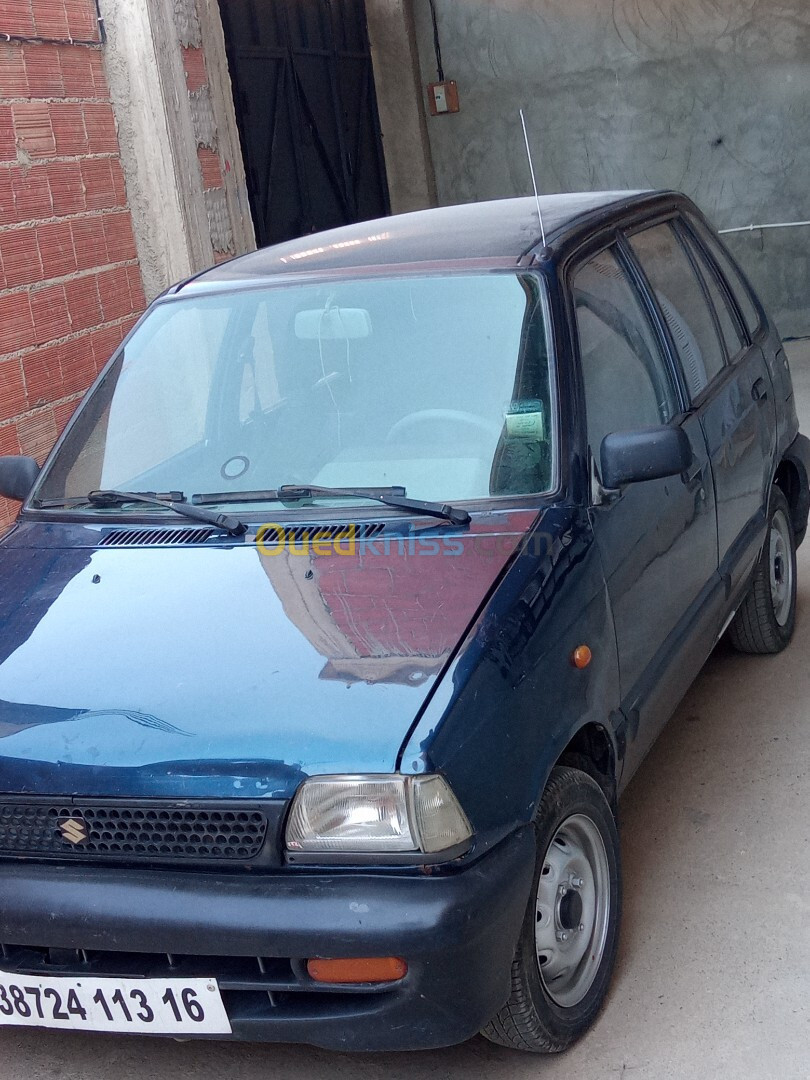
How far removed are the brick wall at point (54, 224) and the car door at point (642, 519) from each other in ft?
9.87

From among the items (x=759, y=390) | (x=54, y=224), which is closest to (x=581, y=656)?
(x=759, y=390)

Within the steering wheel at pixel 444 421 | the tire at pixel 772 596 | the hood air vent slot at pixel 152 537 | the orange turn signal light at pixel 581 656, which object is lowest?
the tire at pixel 772 596

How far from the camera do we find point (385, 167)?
11.0m

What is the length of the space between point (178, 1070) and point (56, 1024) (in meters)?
0.48

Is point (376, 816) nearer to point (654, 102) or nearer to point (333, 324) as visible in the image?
point (333, 324)

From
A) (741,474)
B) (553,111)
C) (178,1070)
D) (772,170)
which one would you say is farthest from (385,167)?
(178,1070)

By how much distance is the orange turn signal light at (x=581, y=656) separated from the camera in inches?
111

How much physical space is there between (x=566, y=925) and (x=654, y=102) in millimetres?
8802

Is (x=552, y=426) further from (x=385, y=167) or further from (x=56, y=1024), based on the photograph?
(x=385, y=167)

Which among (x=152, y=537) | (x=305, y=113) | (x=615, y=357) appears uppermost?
(x=305, y=113)

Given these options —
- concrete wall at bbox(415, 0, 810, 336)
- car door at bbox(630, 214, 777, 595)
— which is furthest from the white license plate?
concrete wall at bbox(415, 0, 810, 336)

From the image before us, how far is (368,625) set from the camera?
8.72ft

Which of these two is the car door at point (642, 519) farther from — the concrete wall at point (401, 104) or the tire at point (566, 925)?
the concrete wall at point (401, 104)

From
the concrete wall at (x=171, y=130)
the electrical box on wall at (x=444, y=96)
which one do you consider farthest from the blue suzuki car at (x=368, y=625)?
the electrical box on wall at (x=444, y=96)
